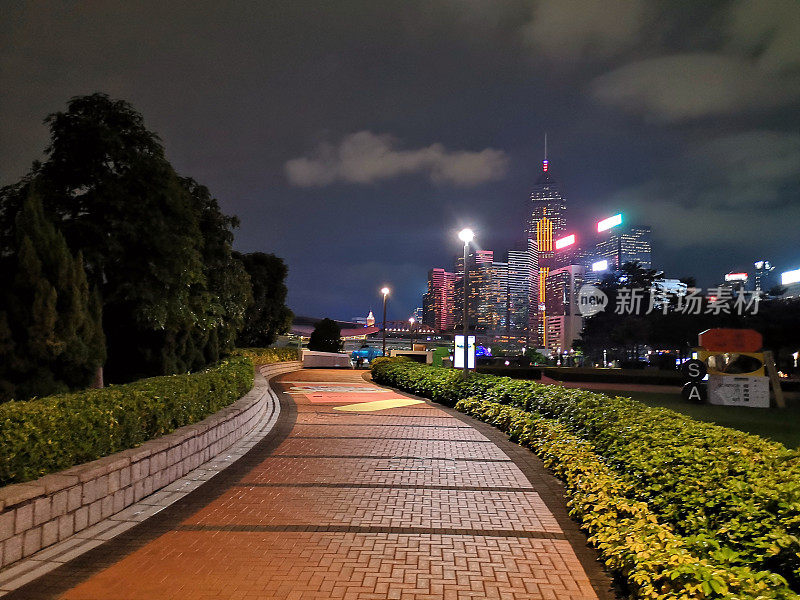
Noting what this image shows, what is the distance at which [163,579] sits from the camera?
4.80 m

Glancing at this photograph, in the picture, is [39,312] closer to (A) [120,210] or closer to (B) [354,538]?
(A) [120,210]

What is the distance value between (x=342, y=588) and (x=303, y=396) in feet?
50.4

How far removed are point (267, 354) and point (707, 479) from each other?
29.8m

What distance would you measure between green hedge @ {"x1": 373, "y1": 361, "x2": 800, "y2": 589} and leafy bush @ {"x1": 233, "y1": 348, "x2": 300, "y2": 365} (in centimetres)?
2142

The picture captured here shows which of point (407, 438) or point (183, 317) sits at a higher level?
point (183, 317)

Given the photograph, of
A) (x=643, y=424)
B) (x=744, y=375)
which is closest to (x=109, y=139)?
(x=643, y=424)

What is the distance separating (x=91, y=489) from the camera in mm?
5941

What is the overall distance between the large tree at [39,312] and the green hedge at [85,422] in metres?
3.63

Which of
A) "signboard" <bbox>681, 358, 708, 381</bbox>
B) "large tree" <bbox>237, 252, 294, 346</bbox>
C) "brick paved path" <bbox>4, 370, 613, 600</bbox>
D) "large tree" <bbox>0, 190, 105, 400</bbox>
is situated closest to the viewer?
"brick paved path" <bbox>4, 370, 613, 600</bbox>

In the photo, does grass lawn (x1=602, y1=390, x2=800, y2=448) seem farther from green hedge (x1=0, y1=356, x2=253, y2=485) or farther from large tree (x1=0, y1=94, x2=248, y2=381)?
large tree (x1=0, y1=94, x2=248, y2=381)

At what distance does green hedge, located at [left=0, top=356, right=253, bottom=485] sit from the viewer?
17.5 feet

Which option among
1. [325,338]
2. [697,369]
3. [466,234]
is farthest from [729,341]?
[325,338]

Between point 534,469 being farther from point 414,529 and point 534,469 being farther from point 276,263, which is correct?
point 276,263

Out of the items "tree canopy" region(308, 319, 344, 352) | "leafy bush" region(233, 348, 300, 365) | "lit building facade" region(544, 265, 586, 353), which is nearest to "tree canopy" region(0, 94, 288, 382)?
"leafy bush" region(233, 348, 300, 365)
